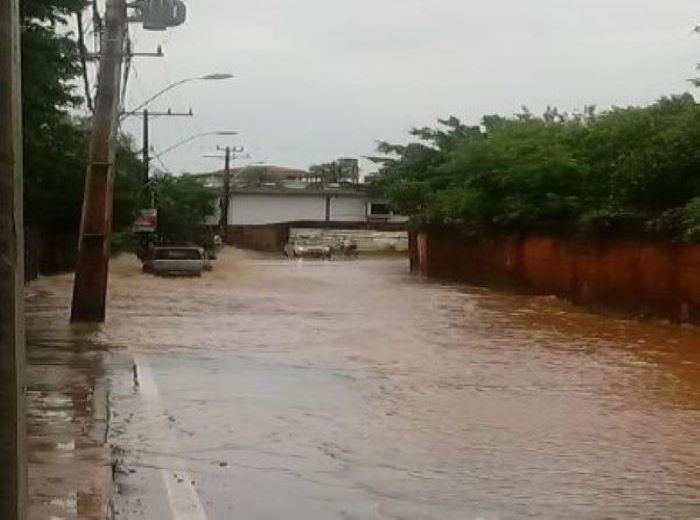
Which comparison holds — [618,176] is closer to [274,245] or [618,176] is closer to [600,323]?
[600,323]

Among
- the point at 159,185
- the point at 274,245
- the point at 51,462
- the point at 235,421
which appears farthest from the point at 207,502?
the point at 274,245

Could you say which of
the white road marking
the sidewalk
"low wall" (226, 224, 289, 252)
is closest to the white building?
"low wall" (226, 224, 289, 252)

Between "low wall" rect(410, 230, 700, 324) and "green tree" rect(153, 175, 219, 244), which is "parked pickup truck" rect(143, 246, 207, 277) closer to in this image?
"low wall" rect(410, 230, 700, 324)

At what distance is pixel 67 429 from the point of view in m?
10.5

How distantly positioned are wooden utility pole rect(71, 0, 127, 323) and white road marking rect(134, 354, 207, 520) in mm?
7660

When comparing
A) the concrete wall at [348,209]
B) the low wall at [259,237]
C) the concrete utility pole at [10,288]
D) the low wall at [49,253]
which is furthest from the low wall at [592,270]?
the concrete wall at [348,209]

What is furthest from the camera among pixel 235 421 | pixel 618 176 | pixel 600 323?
pixel 618 176

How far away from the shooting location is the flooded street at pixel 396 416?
334 inches

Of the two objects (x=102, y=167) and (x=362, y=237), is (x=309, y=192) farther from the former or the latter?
(x=102, y=167)

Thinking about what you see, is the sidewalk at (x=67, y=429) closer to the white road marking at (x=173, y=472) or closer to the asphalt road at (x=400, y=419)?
the asphalt road at (x=400, y=419)

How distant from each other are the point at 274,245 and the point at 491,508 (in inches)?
3279

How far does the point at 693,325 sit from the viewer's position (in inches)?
965

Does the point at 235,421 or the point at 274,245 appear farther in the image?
the point at 274,245

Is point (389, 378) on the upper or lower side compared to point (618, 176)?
lower
